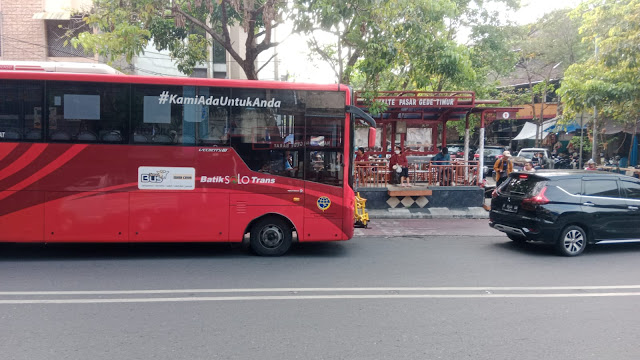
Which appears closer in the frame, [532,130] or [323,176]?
[323,176]

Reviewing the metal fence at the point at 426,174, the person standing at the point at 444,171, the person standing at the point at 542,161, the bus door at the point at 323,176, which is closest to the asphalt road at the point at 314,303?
the bus door at the point at 323,176

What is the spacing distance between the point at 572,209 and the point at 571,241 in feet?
2.04

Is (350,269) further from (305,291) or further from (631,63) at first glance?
(631,63)

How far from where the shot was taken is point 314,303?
621 cm

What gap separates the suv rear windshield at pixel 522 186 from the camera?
957cm

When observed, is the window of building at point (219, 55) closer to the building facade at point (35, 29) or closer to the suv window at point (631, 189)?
the building facade at point (35, 29)

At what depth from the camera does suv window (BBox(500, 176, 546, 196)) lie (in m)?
9.58

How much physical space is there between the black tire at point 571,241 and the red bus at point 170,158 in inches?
164

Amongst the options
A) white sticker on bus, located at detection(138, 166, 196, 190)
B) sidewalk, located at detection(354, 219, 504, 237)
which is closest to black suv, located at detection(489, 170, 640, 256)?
sidewalk, located at detection(354, 219, 504, 237)

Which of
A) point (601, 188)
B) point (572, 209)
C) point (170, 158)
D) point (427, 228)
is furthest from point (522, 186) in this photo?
point (170, 158)

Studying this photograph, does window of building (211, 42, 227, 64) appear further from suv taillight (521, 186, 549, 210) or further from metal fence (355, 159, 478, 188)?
suv taillight (521, 186, 549, 210)

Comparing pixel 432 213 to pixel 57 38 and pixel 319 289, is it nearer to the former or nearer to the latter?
pixel 319 289

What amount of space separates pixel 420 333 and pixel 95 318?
3.61 meters

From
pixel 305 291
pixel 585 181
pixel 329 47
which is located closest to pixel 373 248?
pixel 305 291
